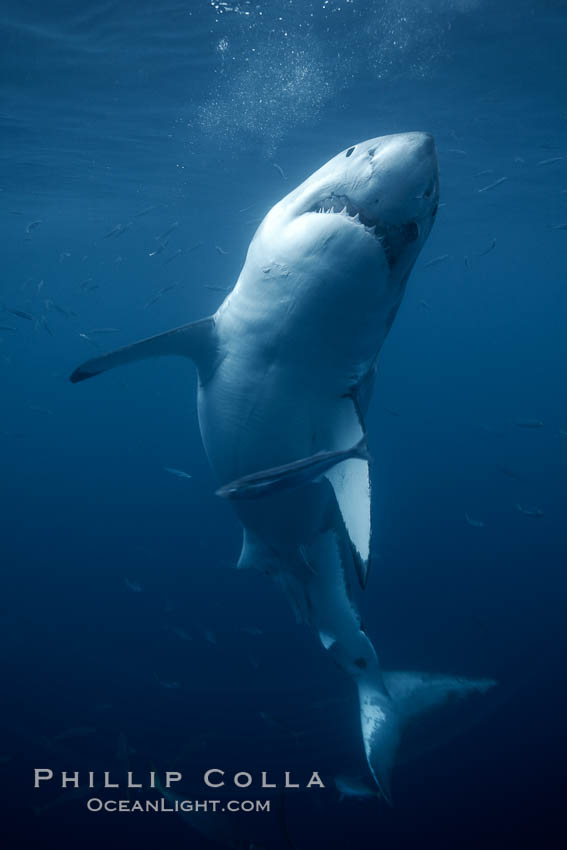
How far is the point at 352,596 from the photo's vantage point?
4.68 meters

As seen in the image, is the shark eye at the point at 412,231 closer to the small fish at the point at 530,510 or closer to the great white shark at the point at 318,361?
the great white shark at the point at 318,361

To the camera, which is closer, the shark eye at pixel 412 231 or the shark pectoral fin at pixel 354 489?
the shark eye at pixel 412 231

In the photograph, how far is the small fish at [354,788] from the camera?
4465mm

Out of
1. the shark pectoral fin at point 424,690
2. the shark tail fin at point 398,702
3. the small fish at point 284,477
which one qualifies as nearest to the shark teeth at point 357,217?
the small fish at point 284,477

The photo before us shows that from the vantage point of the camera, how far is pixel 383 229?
2.34m

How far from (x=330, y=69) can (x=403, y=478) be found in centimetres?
1083

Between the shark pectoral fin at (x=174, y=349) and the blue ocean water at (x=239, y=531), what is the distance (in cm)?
307

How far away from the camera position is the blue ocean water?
20.9 ft

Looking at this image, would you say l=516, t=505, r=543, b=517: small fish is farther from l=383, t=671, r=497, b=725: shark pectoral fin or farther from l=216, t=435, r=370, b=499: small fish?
l=216, t=435, r=370, b=499: small fish

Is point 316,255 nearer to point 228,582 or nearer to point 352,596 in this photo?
point 352,596

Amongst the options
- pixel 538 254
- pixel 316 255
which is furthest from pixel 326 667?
pixel 538 254

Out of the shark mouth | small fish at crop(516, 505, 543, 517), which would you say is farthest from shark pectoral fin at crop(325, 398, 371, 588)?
small fish at crop(516, 505, 543, 517)

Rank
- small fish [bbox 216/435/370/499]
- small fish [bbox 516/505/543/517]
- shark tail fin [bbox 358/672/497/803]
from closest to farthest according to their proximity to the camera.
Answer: small fish [bbox 216/435/370/499]
shark tail fin [bbox 358/672/497/803]
small fish [bbox 516/505/543/517]

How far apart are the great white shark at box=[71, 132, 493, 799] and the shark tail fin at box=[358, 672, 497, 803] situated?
0.9 inches
